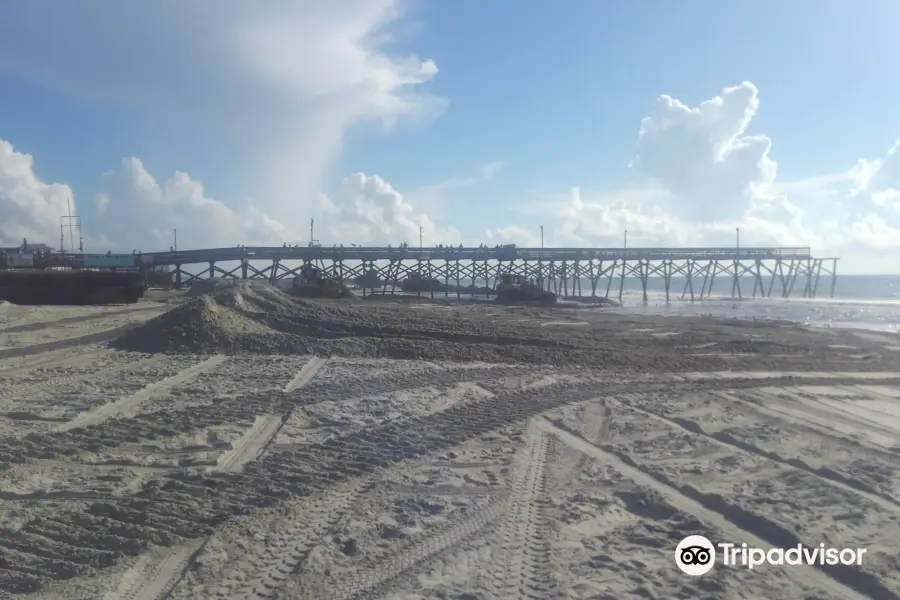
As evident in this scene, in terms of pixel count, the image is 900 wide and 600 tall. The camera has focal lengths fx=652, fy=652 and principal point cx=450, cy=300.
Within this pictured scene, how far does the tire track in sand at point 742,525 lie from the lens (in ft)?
11.9

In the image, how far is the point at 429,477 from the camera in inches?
212

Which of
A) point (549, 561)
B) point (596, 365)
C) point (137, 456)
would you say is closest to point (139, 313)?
point (596, 365)

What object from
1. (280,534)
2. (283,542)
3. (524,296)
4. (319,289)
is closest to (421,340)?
(280,534)

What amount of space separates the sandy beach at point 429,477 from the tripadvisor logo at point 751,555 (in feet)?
0.22

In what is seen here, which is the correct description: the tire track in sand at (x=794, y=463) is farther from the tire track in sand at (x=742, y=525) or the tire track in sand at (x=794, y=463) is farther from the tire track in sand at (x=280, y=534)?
the tire track in sand at (x=280, y=534)

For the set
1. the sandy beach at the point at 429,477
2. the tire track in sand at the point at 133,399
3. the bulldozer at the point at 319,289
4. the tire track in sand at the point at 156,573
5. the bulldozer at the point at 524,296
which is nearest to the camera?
the tire track in sand at the point at 156,573

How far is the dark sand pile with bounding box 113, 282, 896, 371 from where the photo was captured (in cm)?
1273

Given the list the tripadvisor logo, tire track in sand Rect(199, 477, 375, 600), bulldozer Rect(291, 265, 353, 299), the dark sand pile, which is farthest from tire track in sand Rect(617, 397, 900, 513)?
bulldozer Rect(291, 265, 353, 299)

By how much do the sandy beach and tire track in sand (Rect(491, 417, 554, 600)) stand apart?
18 mm

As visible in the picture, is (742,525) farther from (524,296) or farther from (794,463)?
(524,296)

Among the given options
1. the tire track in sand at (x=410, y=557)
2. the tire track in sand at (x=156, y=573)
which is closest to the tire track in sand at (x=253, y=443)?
the tire track in sand at (x=156, y=573)

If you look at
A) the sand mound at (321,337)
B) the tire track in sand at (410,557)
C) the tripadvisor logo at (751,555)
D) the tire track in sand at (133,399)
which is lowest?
the tire track in sand at (133,399)

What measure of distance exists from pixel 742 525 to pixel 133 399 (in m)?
7.13

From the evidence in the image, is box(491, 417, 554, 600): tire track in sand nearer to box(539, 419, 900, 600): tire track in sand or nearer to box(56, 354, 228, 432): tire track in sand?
box(539, 419, 900, 600): tire track in sand
